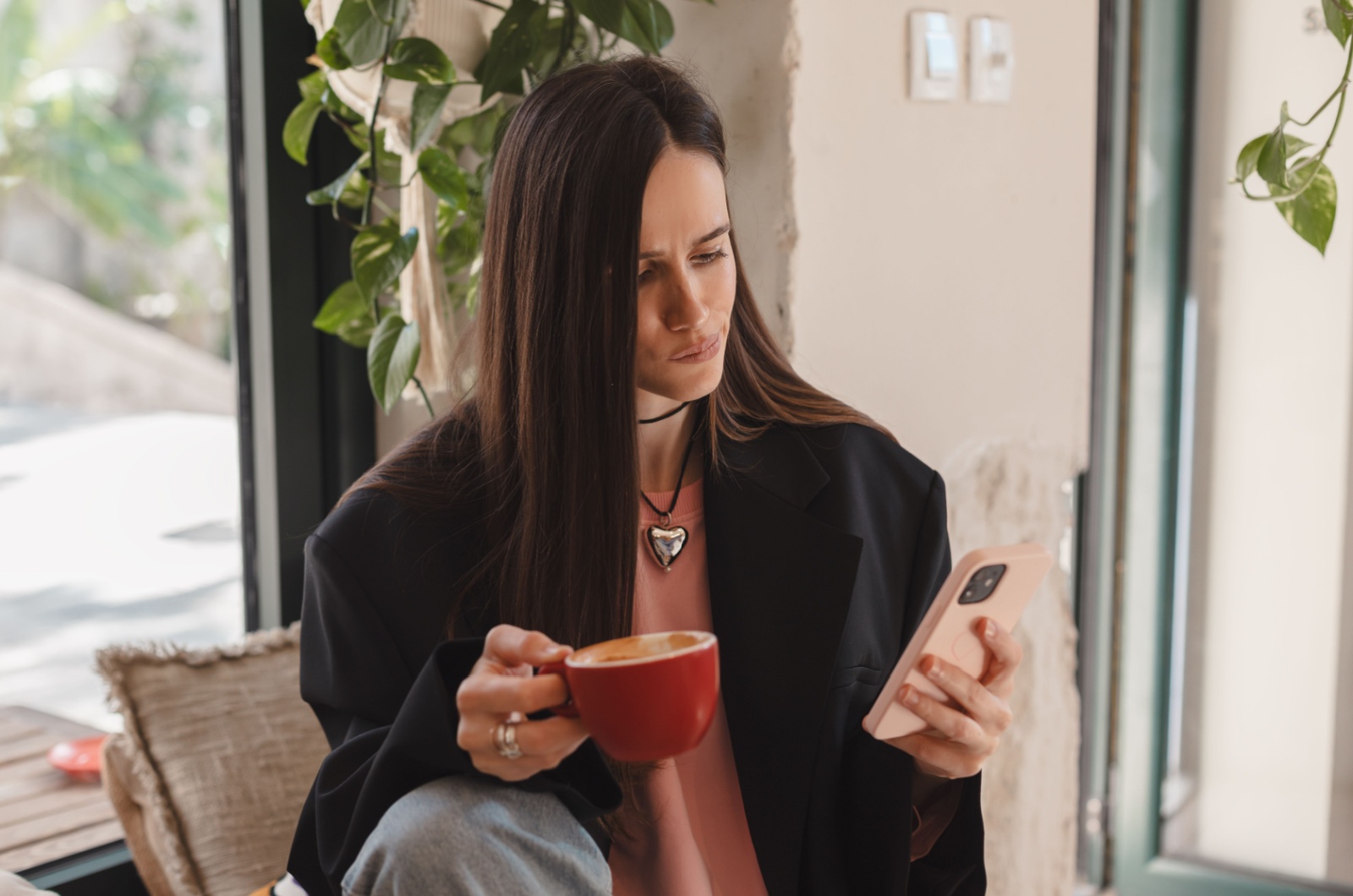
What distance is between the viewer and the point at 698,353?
1.02 metres

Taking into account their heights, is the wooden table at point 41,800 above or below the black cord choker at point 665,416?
below

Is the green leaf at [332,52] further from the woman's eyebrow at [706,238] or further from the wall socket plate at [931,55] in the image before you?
the wall socket plate at [931,55]

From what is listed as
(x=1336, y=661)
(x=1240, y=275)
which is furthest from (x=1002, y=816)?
(x=1240, y=275)

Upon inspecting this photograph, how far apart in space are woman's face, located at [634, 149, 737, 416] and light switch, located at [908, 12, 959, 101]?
470 mm

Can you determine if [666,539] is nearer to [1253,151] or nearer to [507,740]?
[507,740]

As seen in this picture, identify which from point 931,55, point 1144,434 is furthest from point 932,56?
point 1144,434

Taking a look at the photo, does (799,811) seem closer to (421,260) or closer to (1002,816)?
(1002,816)

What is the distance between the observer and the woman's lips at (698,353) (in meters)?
1.02

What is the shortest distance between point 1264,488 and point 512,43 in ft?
4.61

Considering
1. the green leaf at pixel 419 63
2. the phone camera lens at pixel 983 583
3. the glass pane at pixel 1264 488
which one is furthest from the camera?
the glass pane at pixel 1264 488

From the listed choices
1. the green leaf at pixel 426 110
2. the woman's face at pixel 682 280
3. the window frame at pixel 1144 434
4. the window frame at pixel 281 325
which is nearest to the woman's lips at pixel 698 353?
the woman's face at pixel 682 280

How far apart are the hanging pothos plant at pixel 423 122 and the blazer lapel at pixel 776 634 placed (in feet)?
1.58

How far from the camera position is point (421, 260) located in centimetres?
142

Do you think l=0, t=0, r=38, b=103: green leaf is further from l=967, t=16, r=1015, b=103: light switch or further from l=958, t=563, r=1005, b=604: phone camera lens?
l=958, t=563, r=1005, b=604: phone camera lens
